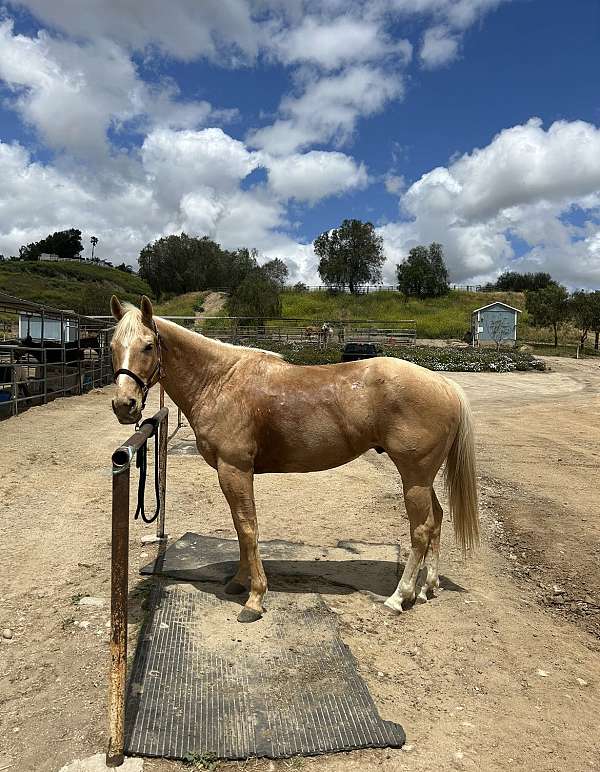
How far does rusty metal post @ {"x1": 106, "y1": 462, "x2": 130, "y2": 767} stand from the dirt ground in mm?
157

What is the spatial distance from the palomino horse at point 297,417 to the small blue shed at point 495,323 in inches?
1618

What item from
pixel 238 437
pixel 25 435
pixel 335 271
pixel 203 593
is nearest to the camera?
pixel 238 437

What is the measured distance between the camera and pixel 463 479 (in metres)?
3.82

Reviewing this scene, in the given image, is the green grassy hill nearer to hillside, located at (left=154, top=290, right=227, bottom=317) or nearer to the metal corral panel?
hillside, located at (left=154, top=290, right=227, bottom=317)

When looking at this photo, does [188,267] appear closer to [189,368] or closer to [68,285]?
[68,285]

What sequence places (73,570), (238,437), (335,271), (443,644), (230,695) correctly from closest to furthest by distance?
1. (230,695)
2. (443,644)
3. (238,437)
4. (73,570)
5. (335,271)

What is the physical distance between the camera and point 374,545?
480cm

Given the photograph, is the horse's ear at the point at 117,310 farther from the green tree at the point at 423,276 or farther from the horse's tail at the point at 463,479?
the green tree at the point at 423,276

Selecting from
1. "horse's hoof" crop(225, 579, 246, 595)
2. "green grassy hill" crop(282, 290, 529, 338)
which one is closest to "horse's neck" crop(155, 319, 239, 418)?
"horse's hoof" crop(225, 579, 246, 595)

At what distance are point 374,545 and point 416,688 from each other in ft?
6.73

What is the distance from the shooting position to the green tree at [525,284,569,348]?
40.7 m

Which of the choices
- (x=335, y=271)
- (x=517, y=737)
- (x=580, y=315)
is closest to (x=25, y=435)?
(x=517, y=737)

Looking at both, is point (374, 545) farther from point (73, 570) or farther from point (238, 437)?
point (73, 570)

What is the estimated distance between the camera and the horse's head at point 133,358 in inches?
118
